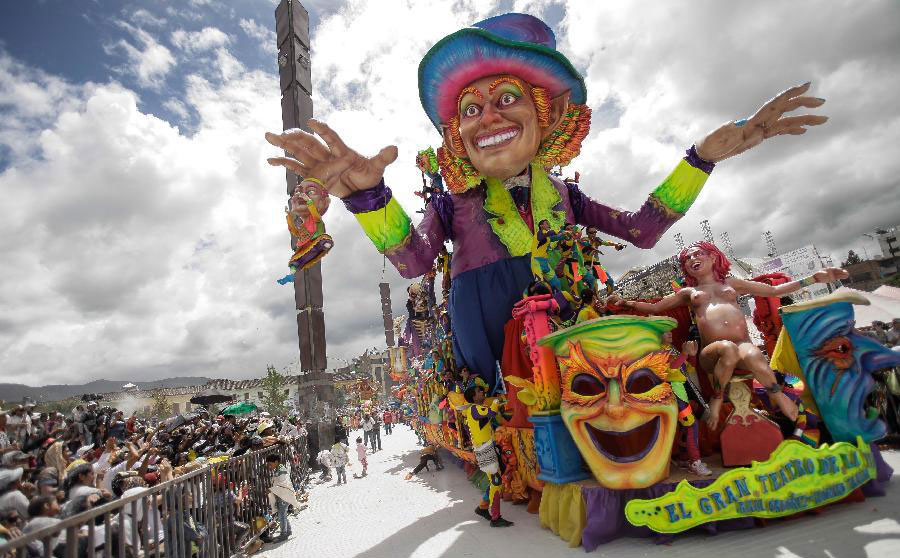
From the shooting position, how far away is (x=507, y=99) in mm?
3338

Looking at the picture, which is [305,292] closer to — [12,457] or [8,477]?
[12,457]

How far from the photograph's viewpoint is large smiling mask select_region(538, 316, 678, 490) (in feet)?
7.78

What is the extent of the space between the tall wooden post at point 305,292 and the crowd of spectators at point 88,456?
40.5 inches

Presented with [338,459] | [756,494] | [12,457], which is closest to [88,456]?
[12,457]

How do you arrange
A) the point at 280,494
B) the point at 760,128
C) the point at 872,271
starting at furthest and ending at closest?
1. the point at 872,271
2. the point at 280,494
3. the point at 760,128

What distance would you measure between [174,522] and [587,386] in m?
2.73

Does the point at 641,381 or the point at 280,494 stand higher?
the point at 641,381

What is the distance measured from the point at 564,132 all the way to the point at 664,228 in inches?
40.7

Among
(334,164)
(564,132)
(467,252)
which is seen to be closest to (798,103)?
(564,132)

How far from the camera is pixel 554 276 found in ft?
10.5

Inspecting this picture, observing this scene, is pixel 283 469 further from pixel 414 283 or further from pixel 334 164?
pixel 334 164

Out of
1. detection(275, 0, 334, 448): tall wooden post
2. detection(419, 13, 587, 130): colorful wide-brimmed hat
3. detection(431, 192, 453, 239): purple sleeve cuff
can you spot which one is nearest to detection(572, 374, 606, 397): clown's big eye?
detection(431, 192, 453, 239): purple sleeve cuff

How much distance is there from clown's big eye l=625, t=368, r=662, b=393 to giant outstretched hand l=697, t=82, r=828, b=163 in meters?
1.78

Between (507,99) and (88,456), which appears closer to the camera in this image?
(507,99)
